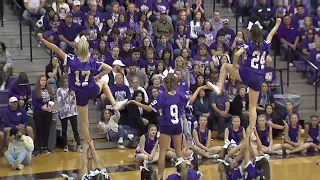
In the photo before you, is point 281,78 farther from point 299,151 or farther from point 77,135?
point 77,135

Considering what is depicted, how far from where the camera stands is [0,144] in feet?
48.1

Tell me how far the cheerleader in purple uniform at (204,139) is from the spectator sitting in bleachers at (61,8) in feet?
14.2

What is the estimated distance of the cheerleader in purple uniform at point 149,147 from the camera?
14.1 m

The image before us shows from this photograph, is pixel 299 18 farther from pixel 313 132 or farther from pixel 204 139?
pixel 204 139

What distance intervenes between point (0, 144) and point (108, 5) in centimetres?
504

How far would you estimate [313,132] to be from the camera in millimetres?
15531

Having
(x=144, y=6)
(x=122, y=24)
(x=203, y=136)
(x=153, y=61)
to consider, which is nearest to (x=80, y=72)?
(x=203, y=136)

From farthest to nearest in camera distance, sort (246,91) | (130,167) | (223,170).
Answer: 1. (246,91)
2. (130,167)
3. (223,170)

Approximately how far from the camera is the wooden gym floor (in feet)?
44.0

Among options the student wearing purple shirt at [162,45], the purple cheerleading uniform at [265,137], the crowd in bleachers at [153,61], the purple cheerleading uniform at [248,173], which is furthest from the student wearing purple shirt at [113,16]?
the purple cheerleading uniform at [248,173]

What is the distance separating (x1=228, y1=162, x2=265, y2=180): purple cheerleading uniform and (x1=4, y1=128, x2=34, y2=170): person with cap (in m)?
4.35

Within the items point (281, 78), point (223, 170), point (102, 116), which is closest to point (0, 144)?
point (102, 116)

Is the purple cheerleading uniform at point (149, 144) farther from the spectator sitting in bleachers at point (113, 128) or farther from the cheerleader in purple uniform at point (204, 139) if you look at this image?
the spectator sitting in bleachers at point (113, 128)

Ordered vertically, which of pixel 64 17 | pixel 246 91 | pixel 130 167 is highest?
pixel 64 17
